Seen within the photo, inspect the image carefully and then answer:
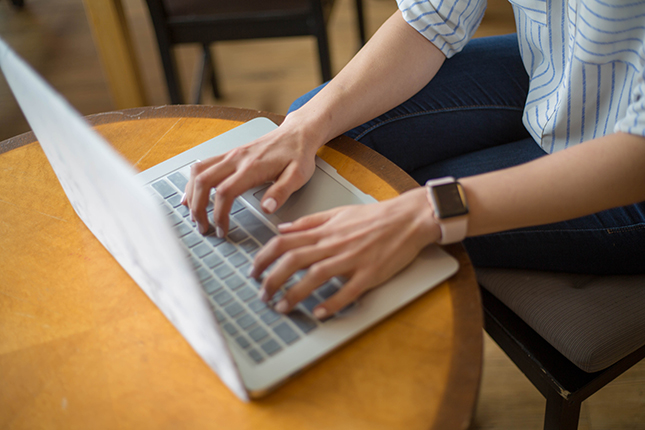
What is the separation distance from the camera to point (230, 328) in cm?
47

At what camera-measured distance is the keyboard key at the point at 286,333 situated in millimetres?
457

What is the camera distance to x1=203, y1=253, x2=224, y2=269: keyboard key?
20.9 inches

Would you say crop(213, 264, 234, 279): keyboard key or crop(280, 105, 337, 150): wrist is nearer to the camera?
crop(213, 264, 234, 279): keyboard key

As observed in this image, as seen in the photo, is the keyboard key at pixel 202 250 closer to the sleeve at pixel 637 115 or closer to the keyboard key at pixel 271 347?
the keyboard key at pixel 271 347

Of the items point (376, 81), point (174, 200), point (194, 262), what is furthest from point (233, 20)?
point (194, 262)

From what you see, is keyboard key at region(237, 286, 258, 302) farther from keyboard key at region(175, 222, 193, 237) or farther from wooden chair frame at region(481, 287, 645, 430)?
wooden chair frame at region(481, 287, 645, 430)

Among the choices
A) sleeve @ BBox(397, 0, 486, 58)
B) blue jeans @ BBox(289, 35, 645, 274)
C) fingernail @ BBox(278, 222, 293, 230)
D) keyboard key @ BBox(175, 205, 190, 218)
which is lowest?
blue jeans @ BBox(289, 35, 645, 274)

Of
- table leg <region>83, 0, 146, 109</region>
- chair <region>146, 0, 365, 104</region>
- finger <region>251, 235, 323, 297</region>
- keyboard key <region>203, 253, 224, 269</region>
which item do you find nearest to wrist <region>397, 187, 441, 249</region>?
finger <region>251, 235, 323, 297</region>

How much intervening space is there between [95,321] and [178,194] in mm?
178

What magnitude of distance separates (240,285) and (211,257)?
0.18 ft

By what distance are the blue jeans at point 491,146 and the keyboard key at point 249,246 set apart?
275mm

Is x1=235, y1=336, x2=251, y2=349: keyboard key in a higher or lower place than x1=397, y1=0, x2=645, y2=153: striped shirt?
lower

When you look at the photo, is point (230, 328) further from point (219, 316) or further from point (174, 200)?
point (174, 200)

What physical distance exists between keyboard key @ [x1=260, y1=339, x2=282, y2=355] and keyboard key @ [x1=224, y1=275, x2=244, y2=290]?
76mm
